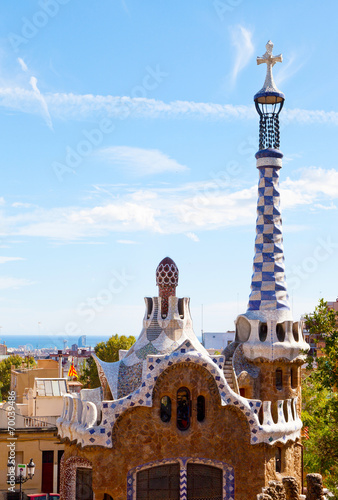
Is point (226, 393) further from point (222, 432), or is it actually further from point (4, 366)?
point (4, 366)

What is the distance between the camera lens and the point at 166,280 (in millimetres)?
21625

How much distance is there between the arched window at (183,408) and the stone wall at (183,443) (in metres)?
0.21

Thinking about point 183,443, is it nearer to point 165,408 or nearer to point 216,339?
point 165,408

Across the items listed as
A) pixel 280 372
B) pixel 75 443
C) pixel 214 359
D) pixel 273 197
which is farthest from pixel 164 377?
pixel 273 197

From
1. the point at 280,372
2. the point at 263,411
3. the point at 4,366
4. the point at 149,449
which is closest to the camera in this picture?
the point at 149,449

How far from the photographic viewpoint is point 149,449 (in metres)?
18.3

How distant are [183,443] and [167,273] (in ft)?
18.9

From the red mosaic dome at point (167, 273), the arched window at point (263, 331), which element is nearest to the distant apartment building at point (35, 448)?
the red mosaic dome at point (167, 273)

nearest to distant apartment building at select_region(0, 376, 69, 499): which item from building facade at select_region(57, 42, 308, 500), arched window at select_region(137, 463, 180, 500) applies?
building facade at select_region(57, 42, 308, 500)

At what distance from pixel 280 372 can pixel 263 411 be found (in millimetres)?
2651

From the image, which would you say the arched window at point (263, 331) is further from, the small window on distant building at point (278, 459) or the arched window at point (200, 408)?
the arched window at point (200, 408)

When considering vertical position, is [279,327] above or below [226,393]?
above

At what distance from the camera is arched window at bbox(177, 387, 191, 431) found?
18.8 metres

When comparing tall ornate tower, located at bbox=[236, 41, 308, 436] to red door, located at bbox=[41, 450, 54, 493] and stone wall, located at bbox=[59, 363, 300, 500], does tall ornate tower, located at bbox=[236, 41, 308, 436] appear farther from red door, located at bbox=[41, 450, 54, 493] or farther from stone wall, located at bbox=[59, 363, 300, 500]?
red door, located at bbox=[41, 450, 54, 493]
